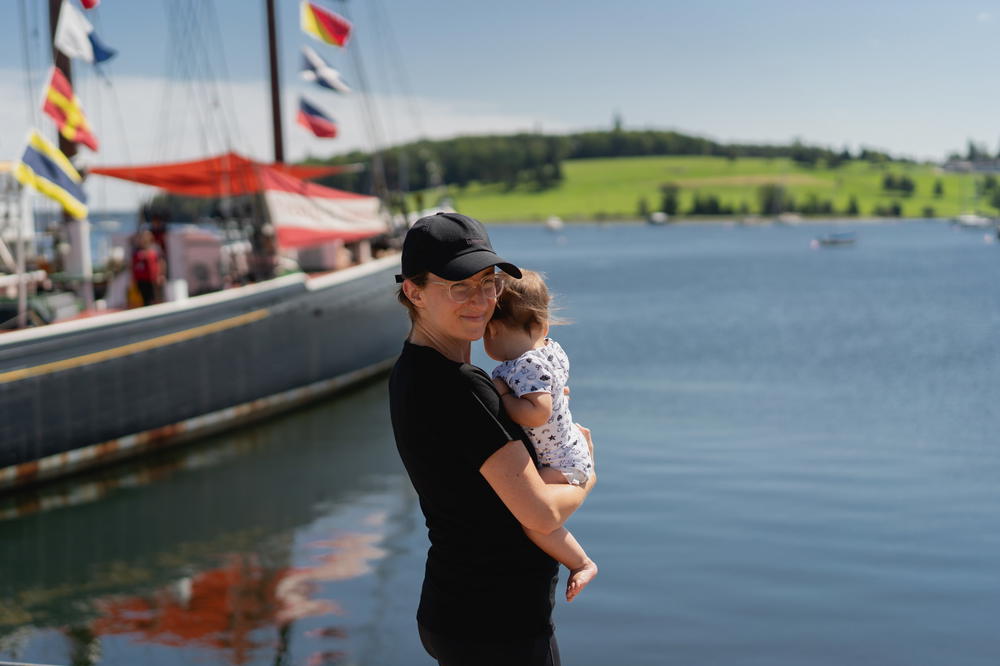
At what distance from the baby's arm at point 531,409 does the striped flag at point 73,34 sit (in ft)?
44.0

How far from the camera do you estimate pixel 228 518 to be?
12.1 m

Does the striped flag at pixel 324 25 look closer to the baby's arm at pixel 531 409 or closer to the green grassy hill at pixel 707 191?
the baby's arm at pixel 531 409

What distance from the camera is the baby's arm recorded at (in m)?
2.56

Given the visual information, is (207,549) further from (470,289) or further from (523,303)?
(470,289)

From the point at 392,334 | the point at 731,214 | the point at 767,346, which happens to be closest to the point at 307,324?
the point at 392,334

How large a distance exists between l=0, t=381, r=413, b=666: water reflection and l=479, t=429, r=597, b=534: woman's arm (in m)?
5.39

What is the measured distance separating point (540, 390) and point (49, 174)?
425 inches

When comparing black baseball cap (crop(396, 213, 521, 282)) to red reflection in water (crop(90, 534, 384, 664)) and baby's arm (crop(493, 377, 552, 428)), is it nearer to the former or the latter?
baby's arm (crop(493, 377, 552, 428))

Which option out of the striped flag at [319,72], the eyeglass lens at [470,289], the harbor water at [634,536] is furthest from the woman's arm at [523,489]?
the striped flag at [319,72]

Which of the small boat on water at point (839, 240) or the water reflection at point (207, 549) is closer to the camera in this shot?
the water reflection at point (207, 549)

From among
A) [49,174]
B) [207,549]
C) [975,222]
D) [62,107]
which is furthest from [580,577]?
[975,222]

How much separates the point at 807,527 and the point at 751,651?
3.59 m

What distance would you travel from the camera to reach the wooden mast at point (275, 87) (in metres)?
24.3

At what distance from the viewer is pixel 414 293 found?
2.56 meters
